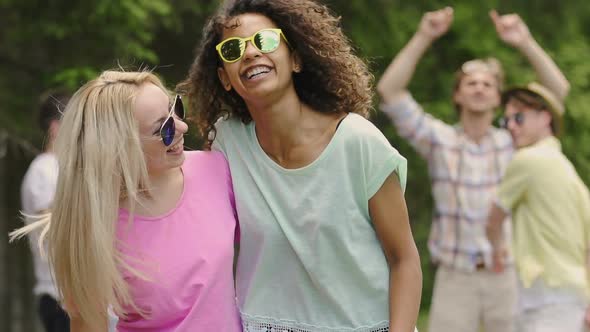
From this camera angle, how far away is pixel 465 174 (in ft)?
24.9

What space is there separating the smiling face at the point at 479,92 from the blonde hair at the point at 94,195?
416 cm

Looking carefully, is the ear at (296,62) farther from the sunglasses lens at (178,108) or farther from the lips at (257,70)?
the sunglasses lens at (178,108)

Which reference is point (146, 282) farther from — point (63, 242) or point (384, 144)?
point (384, 144)

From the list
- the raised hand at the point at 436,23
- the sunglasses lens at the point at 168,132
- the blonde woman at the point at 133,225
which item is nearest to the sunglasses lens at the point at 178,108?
→ the blonde woman at the point at 133,225

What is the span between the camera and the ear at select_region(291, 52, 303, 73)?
4102 mm

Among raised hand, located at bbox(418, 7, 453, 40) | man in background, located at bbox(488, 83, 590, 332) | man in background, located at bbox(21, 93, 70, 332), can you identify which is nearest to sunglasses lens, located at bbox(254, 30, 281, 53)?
man in background, located at bbox(488, 83, 590, 332)

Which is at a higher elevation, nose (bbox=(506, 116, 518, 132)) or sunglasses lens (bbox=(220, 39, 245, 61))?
sunglasses lens (bbox=(220, 39, 245, 61))

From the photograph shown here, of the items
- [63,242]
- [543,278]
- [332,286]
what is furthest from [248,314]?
[543,278]

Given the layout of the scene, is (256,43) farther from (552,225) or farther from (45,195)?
(45,195)

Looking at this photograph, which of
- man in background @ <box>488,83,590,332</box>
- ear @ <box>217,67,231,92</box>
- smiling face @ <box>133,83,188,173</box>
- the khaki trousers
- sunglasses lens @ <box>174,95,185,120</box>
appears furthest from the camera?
the khaki trousers

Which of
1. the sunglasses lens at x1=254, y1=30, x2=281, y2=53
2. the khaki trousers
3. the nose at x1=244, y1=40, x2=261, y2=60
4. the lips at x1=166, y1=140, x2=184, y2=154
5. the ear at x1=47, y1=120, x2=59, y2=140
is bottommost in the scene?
the khaki trousers

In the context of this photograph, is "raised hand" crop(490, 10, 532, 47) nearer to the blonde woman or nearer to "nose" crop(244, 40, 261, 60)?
"nose" crop(244, 40, 261, 60)

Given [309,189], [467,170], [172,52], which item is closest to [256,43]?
[309,189]

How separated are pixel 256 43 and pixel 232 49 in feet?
0.31
